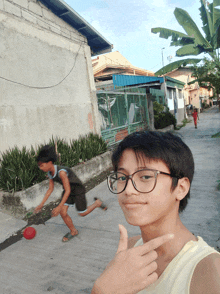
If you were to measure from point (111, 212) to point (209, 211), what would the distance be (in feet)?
5.98

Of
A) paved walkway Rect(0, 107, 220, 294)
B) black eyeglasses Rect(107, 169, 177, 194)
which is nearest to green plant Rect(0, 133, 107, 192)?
paved walkway Rect(0, 107, 220, 294)

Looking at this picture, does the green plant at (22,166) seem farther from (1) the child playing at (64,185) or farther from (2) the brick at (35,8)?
(2) the brick at (35,8)

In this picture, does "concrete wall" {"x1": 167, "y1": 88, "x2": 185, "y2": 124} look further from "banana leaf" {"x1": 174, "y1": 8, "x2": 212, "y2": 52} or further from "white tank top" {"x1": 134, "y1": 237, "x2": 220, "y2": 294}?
"white tank top" {"x1": 134, "y1": 237, "x2": 220, "y2": 294}

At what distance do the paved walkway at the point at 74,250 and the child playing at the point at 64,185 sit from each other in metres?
0.34

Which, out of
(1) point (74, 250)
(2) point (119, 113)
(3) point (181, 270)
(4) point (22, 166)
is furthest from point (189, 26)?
(3) point (181, 270)

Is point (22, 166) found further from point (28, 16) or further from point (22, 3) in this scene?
point (22, 3)

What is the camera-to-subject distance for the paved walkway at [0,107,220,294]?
108 inches

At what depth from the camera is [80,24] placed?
8477 millimetres

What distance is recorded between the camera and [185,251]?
948 millimetres

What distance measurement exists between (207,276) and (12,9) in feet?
23.0

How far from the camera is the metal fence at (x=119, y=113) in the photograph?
986cm

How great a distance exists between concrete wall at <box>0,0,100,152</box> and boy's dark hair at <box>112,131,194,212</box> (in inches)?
199

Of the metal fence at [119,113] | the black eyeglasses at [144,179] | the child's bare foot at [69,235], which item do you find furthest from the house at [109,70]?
the black eyeglasses at [144,179]

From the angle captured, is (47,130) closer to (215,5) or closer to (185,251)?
(185,251)
